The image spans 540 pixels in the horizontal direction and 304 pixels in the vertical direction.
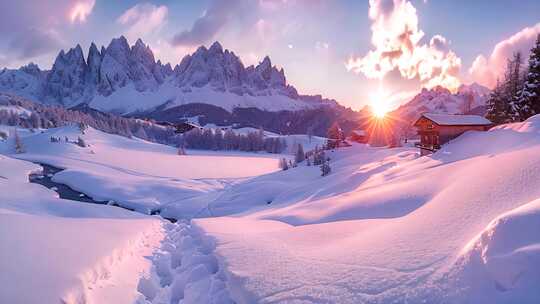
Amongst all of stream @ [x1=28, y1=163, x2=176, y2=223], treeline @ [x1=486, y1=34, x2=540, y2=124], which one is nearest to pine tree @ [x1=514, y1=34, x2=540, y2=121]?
treeline @ [x1=486, y1=34, x2=540, y2=124]

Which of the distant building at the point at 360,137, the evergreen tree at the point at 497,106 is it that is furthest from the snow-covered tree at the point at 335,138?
the evergreen tree at the point at 497,106

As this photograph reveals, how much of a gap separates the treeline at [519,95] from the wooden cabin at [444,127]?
530 centimetres

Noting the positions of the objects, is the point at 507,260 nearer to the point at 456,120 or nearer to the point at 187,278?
the point at 187,278

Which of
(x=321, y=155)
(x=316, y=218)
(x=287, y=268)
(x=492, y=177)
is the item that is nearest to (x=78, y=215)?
(x=316, y=218)

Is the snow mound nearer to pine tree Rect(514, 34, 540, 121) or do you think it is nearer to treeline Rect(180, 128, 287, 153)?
pine tree Rect(514, 34, 540, 121)

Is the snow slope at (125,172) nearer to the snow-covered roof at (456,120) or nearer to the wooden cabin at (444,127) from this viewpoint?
the wooden cabin at (444,127)

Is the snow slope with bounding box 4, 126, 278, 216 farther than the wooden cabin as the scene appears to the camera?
Yes

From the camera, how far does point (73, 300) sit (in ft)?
25.9

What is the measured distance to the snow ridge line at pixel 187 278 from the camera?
29.7ft

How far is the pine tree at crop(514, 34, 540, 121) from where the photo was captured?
3575 cm

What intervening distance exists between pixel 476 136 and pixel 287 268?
106 ft

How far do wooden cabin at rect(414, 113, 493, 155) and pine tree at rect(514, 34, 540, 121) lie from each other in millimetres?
5018

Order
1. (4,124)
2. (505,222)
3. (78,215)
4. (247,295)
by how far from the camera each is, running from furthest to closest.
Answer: (4,124), (78,215), (247,295), (505,222)

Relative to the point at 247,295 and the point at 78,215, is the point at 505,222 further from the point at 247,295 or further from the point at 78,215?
the point at 78,215
